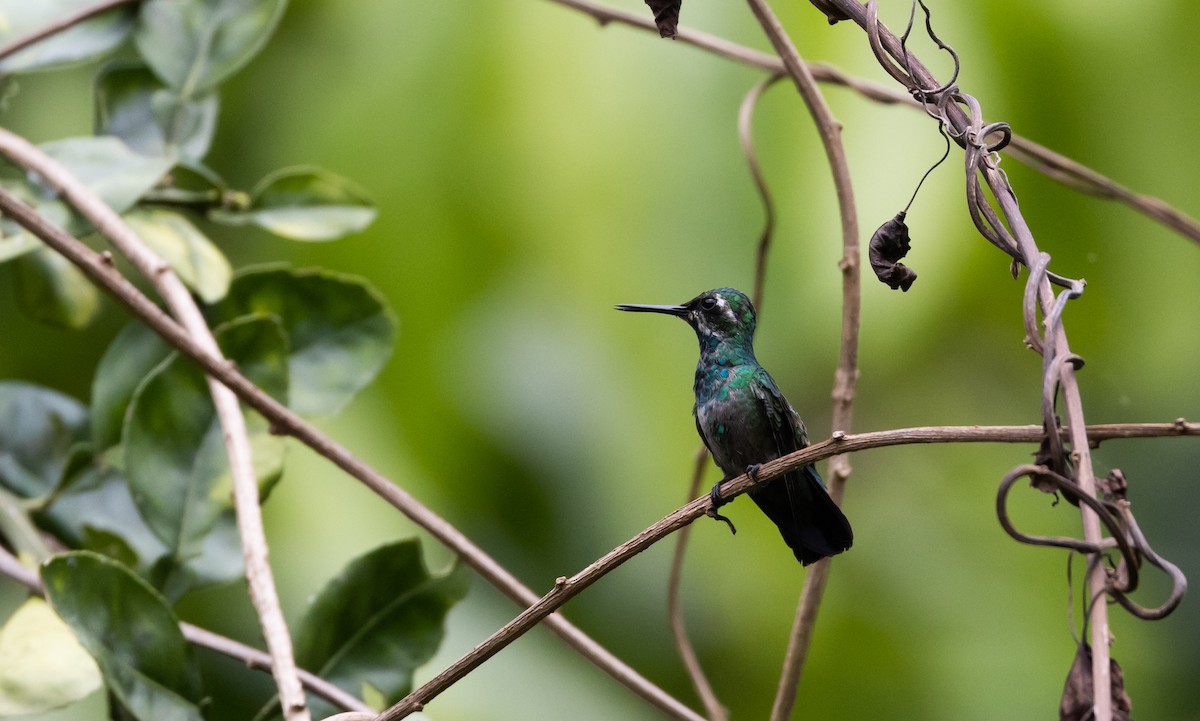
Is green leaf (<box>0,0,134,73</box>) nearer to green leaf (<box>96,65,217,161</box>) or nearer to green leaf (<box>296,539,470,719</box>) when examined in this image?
green leaf (<box>96,65,217,161</box>)

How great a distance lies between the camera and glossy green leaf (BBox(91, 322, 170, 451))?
3.58ft

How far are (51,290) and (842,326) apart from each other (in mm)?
847

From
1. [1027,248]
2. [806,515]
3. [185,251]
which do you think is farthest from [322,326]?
[1027,248]

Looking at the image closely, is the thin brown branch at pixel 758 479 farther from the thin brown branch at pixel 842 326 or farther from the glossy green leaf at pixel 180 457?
the glossy green leaf at pixel 180 457

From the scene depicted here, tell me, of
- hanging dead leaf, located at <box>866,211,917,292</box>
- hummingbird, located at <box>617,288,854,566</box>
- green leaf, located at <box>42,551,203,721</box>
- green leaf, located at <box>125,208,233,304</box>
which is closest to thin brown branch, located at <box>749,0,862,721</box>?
hummingbird, located at <box>617,288,854,566</box>

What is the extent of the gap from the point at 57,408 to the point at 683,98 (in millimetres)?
1039

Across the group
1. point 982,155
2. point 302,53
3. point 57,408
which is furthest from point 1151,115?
point 57,408

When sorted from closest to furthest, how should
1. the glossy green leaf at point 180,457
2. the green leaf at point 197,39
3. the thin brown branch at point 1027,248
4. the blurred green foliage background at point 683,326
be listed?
the thin brown branch at point 1027,248
the glossy green leaf at point 180,457
the green leaf at point 197,39
the blurred green foliage background at point 683,326

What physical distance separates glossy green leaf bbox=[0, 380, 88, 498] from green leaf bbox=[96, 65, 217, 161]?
0.29m

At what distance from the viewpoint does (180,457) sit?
979mm

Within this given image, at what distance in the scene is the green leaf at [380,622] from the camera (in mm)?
940

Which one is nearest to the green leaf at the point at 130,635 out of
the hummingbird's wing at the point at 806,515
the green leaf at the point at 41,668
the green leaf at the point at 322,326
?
the green leaf at the point at 41,668

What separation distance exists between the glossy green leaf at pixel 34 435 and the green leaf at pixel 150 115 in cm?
29

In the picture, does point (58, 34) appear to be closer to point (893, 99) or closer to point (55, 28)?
point (55, 28)
